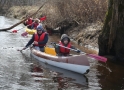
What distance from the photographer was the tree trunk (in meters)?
10.8

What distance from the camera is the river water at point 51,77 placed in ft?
25.3

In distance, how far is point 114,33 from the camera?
11.0 meters

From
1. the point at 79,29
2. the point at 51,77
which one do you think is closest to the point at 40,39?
the point at 51,77

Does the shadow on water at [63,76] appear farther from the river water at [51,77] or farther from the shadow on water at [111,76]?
the shadow on water at [111,76]

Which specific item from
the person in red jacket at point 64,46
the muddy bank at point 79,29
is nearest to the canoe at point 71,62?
the person in red jacket at point 64,46

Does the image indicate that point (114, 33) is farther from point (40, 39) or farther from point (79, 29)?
point (79, 29)

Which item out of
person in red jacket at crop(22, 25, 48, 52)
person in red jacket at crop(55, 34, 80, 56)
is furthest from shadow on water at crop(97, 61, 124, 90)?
person in red jacket at crop(22, 25, 48, 52)

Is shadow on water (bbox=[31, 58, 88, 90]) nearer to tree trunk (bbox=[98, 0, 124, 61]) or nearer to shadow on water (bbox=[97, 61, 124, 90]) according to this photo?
shadow on water (bbox=[97, 61, 124, 90])

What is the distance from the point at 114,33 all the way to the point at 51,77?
3.83 m

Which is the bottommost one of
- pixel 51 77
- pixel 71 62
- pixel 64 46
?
pixel 51 77

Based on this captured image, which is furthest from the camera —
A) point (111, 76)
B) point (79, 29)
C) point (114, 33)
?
point (79, 29)

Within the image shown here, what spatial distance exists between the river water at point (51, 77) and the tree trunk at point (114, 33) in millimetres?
821

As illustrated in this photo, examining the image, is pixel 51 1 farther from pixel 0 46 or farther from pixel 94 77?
pixel 94 77

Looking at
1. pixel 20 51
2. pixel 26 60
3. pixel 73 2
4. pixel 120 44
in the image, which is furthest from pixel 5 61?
pixel 73 2
